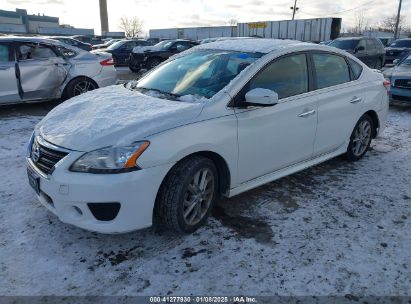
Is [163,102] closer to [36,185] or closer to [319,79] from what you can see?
[36,185]

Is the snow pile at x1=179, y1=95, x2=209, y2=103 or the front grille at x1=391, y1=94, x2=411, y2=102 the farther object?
the front grille at x1=391, y1=94, x2=411, y2=102

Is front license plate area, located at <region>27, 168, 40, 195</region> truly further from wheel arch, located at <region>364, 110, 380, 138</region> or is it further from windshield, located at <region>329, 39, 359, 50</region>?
windshield, located at <region>329, 39, 359, 50</region>

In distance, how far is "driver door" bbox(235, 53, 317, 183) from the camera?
3270 millimetres

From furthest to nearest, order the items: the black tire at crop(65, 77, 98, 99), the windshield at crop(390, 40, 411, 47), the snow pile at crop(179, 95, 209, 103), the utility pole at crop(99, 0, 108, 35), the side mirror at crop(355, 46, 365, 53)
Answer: the utility pole at crop(99, 0, 108, 35) → the windshield at crop(390, 40, 411, 47) → the side mirror at crop(355, 46, 365, 53) → the black tire at crop(65, 77, 98, 99) → the snow pile at crop(179, 95, 209, 103)

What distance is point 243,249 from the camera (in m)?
2.92

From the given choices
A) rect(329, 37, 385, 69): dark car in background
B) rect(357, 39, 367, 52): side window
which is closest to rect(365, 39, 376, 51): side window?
rect(329, 37, 385, 69): dark car in background

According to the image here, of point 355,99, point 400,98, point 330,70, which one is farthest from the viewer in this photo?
point 400,98

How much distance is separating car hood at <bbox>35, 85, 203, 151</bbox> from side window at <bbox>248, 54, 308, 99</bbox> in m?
0.78

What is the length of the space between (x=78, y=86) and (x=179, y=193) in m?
5.76

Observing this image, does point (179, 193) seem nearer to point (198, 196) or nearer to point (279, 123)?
point (198, 196)

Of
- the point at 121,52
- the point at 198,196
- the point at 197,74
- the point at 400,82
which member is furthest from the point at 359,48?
the point at 198,196

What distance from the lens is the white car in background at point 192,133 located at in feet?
8.63

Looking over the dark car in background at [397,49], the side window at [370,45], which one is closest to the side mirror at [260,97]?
the side window at [370,45]

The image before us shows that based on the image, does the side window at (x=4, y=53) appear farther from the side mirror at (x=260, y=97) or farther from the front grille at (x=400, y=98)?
the front grille at (x=400, y=98)
